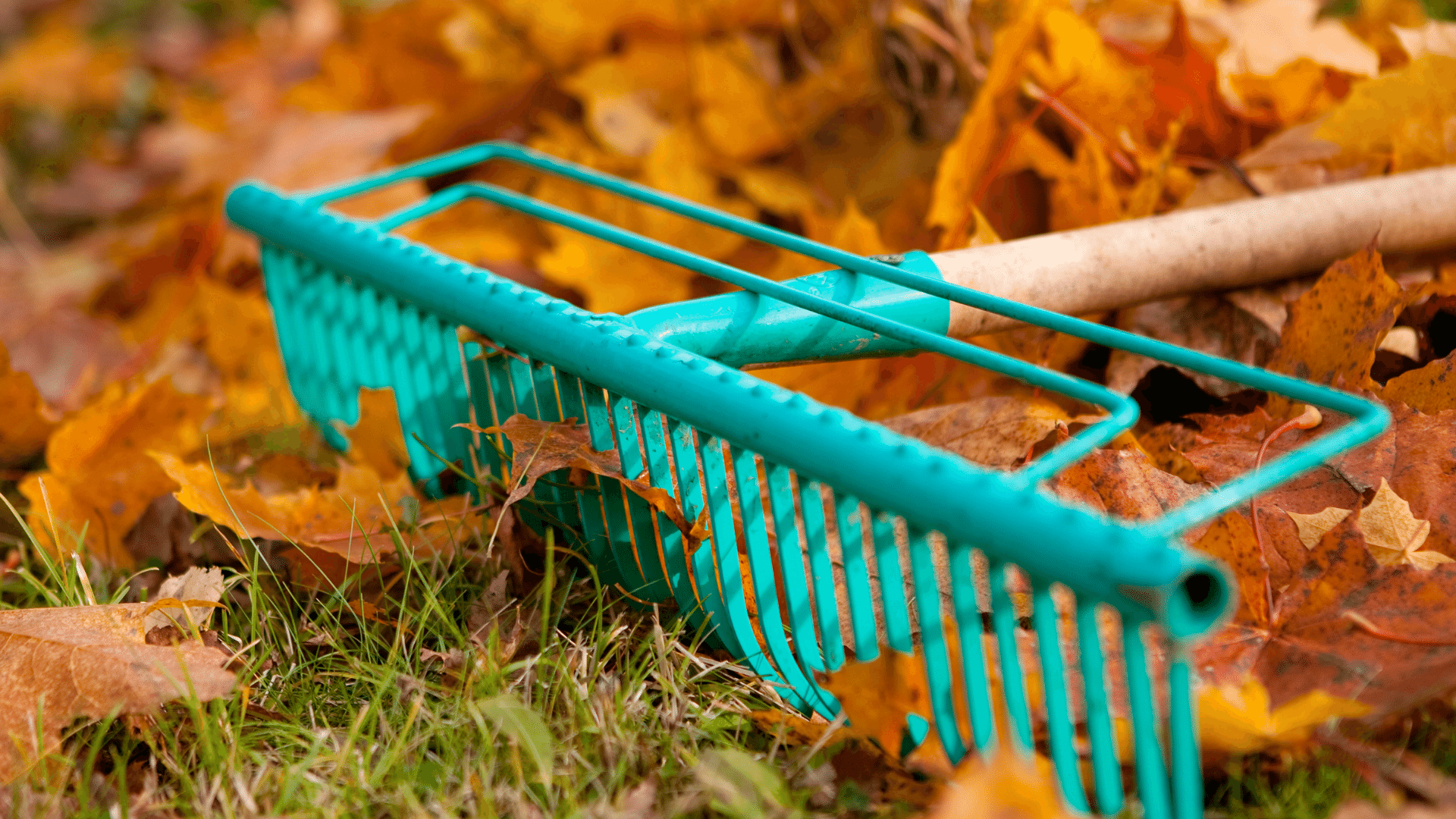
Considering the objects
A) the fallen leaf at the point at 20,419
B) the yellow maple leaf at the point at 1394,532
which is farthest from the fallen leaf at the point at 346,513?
the yellow maple leaf at the point at 1394,532

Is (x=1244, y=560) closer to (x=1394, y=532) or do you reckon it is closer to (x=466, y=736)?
(x=1394, y=532)

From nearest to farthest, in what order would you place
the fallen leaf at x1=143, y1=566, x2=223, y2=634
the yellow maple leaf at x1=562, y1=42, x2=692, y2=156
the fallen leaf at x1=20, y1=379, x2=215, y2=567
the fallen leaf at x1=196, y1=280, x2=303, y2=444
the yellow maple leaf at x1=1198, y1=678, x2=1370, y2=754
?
the yellow maple leaf at x1=1198, y1=678, x2=1370, y2=754 → the fallen leaf at x1=143, y1=566, x2=223, y2=634 → the fallen leaf at x1=20, y1=379, x2=215, y2=567 → the fallen leaf at x1=196, y1=280, x2=303, y2=444 → the yellow maple leaf at x1=562, y1=42, x2=692, y2=156

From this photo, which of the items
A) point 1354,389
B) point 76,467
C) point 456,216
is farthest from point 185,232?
point 1354,389

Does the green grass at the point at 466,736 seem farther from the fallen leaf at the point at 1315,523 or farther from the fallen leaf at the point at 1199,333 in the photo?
the fallen leaf at the point at 1199,333

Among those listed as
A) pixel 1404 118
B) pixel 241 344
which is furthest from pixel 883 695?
pixel 241 344

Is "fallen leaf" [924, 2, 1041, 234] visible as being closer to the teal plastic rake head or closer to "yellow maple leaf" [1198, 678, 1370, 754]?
the teal plastic rake head

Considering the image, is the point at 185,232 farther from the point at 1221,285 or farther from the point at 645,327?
the point at 1221,285

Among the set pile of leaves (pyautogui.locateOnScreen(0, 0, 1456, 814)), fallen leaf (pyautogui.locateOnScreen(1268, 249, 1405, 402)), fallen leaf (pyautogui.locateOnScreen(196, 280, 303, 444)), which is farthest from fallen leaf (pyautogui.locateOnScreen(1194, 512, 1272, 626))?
fallen leaf (pyautogui.locateOnScreen(196, 280, 303, 444))

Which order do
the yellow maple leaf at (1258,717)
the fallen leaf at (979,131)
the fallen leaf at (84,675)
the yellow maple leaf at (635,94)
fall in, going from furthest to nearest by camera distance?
1. the yellow maple leaf at (635,94)
2. the fallen leaf at (979,131)
3. the fallen leaf at (84,675)
4. the yellow maple leaf at (1258,717)

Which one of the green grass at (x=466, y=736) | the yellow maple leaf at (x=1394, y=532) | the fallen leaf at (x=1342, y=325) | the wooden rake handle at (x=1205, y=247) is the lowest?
the green grass at (x=466, y=736)
